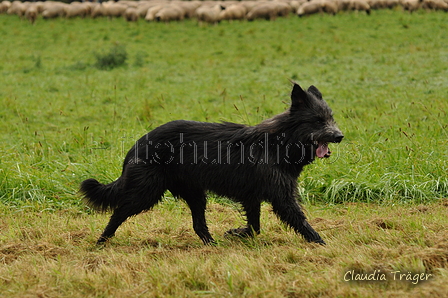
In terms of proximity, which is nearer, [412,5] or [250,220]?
[250,220]

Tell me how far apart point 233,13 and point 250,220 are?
21367mm

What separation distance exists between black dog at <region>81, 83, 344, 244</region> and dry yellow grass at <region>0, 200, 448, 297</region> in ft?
1.17

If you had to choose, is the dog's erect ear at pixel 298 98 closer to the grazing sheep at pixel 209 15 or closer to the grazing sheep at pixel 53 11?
the grazing sheep at pixel 209 15

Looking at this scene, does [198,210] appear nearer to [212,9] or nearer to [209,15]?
[209,15]

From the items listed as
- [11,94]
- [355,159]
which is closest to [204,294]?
[355,159]

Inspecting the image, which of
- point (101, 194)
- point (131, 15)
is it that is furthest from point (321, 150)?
Answer: point (131, 15)

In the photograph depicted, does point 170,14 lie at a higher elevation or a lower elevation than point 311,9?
lower

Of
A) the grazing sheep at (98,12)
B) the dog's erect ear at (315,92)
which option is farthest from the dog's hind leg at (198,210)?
the grazing sheep at (98,12)

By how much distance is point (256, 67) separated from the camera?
Answer: 1628 centimetres

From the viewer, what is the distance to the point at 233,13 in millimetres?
25125

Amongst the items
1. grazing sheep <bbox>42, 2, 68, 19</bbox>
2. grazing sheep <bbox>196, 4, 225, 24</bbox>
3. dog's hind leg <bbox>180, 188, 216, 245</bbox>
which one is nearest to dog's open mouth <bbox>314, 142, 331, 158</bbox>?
dog's hind leg <bbox>180, 188, 216, 245</bbox>

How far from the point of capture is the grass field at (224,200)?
3.75m

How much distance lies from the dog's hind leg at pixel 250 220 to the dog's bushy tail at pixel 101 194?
3.82ft

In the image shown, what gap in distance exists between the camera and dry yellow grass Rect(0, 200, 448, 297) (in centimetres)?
356
